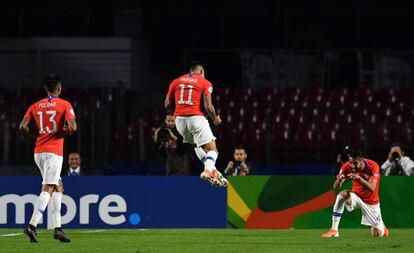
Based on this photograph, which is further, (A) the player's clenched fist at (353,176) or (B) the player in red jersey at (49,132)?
(A) the player's clenched fist at (353,176)

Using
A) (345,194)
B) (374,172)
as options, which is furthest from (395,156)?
(345,194)

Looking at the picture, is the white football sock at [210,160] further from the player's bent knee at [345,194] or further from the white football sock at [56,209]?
the white football sock at [56,209]

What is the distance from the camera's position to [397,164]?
73.8ft

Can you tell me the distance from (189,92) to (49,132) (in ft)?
9.69

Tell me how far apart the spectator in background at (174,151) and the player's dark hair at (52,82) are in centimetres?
697

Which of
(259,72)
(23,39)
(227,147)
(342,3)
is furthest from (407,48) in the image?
(23,39)

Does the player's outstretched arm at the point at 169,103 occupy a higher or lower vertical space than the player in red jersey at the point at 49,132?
higher

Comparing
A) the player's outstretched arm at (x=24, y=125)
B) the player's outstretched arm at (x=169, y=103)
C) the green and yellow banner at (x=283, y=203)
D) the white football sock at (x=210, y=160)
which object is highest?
the player's outstretched arm at (x=169, y=103)

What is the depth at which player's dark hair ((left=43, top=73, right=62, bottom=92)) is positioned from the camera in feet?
49.4

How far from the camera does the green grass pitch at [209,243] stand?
47.2ft

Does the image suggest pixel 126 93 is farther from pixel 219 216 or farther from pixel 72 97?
pixel 219 216

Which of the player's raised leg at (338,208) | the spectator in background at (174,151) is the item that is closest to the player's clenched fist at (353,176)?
the player's raised leg at (338,208)

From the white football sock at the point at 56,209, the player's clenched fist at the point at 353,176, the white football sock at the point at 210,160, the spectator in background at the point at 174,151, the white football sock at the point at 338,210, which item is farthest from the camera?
the spectator in background at the point at 174,151

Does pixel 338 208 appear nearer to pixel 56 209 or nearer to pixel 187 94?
pixel 187 94
